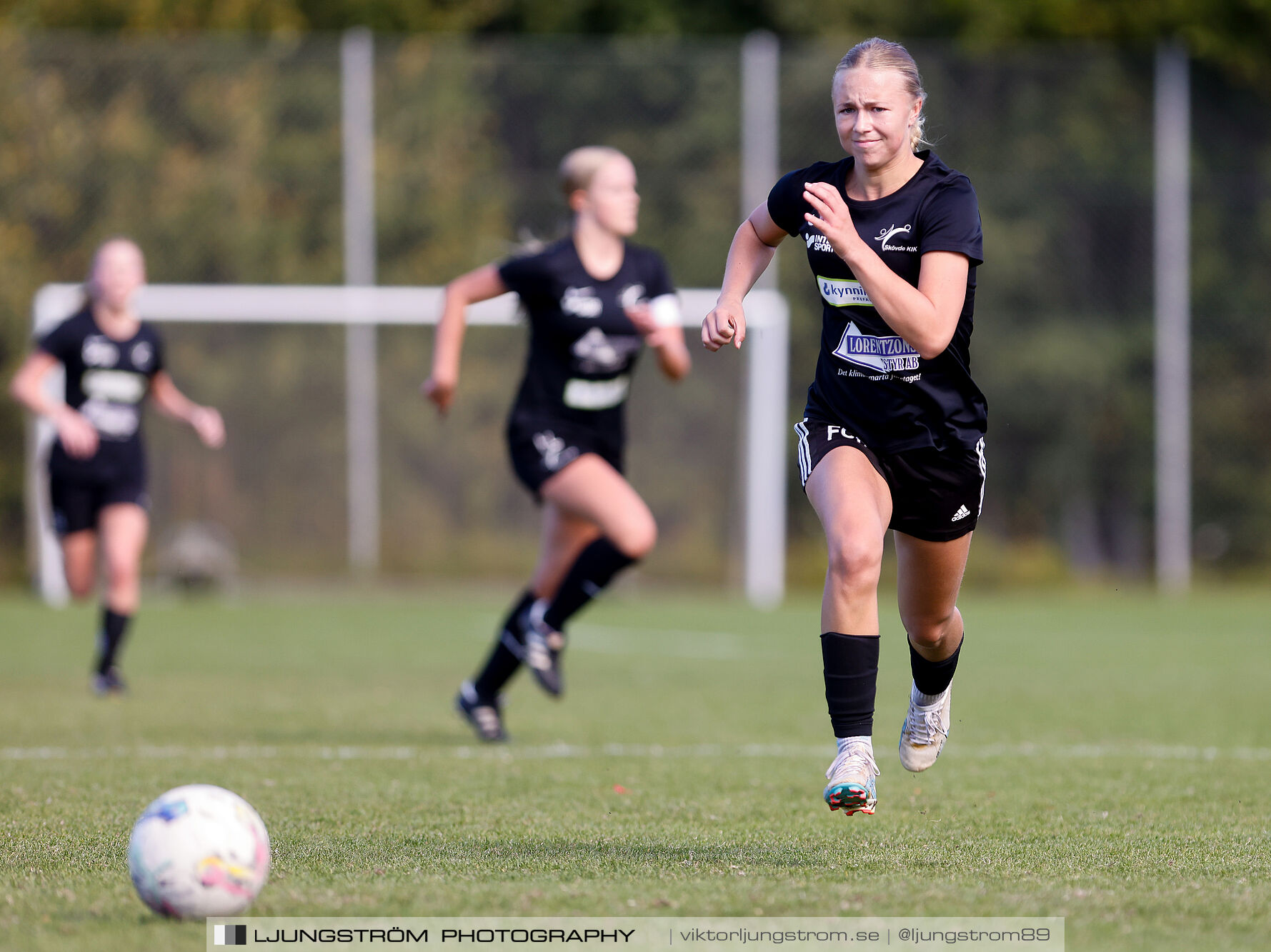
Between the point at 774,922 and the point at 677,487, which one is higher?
the point at 677,487

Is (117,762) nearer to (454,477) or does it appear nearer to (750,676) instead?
(750,676)

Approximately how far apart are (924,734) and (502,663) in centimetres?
220

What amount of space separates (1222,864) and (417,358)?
504 inches

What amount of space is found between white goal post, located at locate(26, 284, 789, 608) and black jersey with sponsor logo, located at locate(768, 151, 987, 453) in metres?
10.9

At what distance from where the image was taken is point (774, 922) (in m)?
3.07

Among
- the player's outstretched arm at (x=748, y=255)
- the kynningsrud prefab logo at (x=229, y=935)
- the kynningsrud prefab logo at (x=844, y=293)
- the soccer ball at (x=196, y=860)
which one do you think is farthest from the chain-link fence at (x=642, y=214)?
the kynningsrud prefab logo at (x=229, y=935)

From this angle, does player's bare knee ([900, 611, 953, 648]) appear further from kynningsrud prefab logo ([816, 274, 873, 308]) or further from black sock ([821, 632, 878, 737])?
kynningsrud prefab logo ([816, 274, 873, 308])

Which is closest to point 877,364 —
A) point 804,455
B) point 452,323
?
point 804,455

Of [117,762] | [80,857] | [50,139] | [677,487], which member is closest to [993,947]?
Answer: [80,857]

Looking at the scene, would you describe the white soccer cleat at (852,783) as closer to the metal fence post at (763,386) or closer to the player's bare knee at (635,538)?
the player's bare knee at (635,538)

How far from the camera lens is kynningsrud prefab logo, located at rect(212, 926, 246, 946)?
2.97 metres

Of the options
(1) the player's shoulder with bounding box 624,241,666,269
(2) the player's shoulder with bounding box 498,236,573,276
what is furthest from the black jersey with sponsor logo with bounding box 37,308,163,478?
(1) the player's shoulder with bounding box 624,241,666,269

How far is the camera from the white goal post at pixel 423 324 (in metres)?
15.3

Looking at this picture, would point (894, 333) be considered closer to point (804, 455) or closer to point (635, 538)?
point (804, 455)
